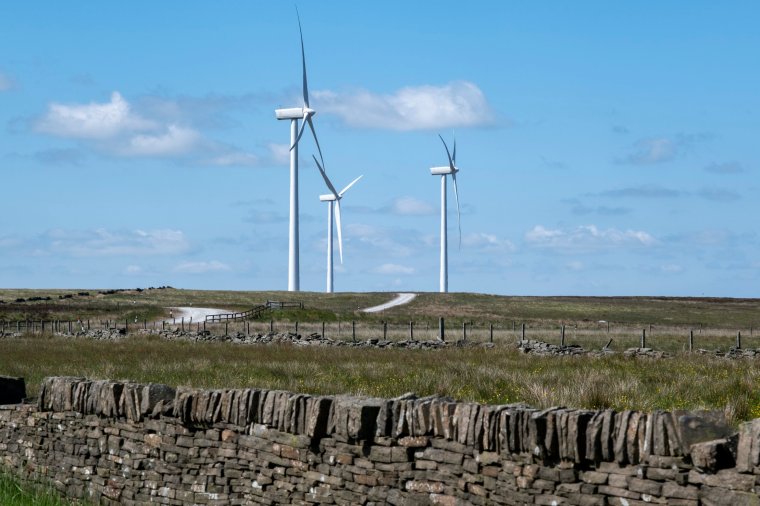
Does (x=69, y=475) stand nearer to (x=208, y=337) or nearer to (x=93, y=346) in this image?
(x=93, y=346)

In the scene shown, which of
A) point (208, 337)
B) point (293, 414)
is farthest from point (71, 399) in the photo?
point (208, 337)

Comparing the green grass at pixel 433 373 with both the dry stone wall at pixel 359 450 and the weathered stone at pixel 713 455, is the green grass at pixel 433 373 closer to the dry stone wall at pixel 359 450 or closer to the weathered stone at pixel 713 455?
the dry stone wall at pixel 359 450

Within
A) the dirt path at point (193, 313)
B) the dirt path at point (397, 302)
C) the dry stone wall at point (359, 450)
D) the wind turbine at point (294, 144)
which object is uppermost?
the wind turbine at point (294, 144)

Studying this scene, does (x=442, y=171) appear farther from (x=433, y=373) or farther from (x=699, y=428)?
(x=699, y=428)

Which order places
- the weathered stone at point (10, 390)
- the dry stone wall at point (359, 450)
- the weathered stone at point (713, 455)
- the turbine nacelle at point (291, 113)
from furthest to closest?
the turbine nacelle at point (291, 113) < the weathered stone at point (10, 390) < the dry stone wall at point (359, 450) < the weathered stone at point (713, 455)

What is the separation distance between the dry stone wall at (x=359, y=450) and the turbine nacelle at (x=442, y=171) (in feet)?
304

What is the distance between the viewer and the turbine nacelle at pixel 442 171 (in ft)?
352

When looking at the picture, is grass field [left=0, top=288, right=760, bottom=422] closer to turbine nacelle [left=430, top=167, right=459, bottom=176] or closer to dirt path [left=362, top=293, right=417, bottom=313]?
dirt path [left=362, top=293, right=417, bottom=313]

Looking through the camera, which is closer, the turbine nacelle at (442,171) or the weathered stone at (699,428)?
the weathered stone at (699,428)

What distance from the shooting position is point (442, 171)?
10862 centimetres

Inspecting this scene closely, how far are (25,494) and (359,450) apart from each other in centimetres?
574

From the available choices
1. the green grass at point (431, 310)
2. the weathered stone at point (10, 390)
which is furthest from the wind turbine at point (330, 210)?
the weathered stone at point (10, 390)

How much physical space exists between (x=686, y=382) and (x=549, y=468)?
1182 cm

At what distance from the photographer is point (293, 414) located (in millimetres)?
11398
